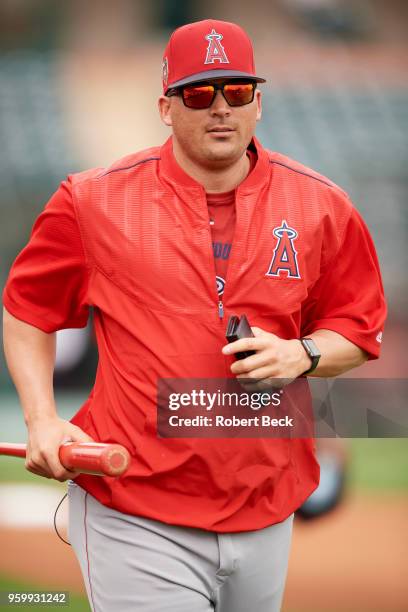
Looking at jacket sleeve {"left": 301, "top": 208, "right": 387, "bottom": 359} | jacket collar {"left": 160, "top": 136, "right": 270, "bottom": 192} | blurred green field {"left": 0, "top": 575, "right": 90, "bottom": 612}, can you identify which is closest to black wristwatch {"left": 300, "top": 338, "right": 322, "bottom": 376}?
jacket sleeve {"left": 301, "top": 208, "right": 387, "bottom": 359}

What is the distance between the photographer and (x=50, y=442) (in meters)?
2.38

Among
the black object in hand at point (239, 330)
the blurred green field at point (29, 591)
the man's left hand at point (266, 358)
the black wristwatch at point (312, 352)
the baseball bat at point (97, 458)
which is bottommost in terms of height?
the blurred green field at point (29, 591)

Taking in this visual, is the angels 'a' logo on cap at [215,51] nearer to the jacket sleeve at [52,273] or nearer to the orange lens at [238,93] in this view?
the orange lens at [238,93]

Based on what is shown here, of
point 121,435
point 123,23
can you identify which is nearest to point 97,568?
point 121,435

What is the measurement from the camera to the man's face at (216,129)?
8.06ft

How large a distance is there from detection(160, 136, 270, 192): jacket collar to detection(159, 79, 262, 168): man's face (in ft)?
0.18

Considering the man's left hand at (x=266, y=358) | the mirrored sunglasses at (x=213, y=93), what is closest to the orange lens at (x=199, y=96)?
the mirrored sunglasses at (x=213, y=93)

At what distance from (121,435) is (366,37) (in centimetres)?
538

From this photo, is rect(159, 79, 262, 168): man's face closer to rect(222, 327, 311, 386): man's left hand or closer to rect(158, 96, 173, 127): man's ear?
rect(158, 96, 173, 127): man's ear

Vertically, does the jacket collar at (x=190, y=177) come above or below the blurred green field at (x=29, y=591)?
above

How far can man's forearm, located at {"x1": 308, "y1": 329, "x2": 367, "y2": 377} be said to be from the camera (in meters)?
2.51

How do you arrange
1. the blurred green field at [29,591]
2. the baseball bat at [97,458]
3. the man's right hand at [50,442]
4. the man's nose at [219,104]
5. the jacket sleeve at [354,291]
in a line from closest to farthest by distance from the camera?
the baseball bat at [97,458] → the man's right hand at [50,442] → the man's nose at [219,104] → the jacket sleeve at [354,291] → the blurred green field at [29,591]

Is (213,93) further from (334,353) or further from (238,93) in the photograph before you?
(334,353)

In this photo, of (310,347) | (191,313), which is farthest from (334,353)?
(191,313)
